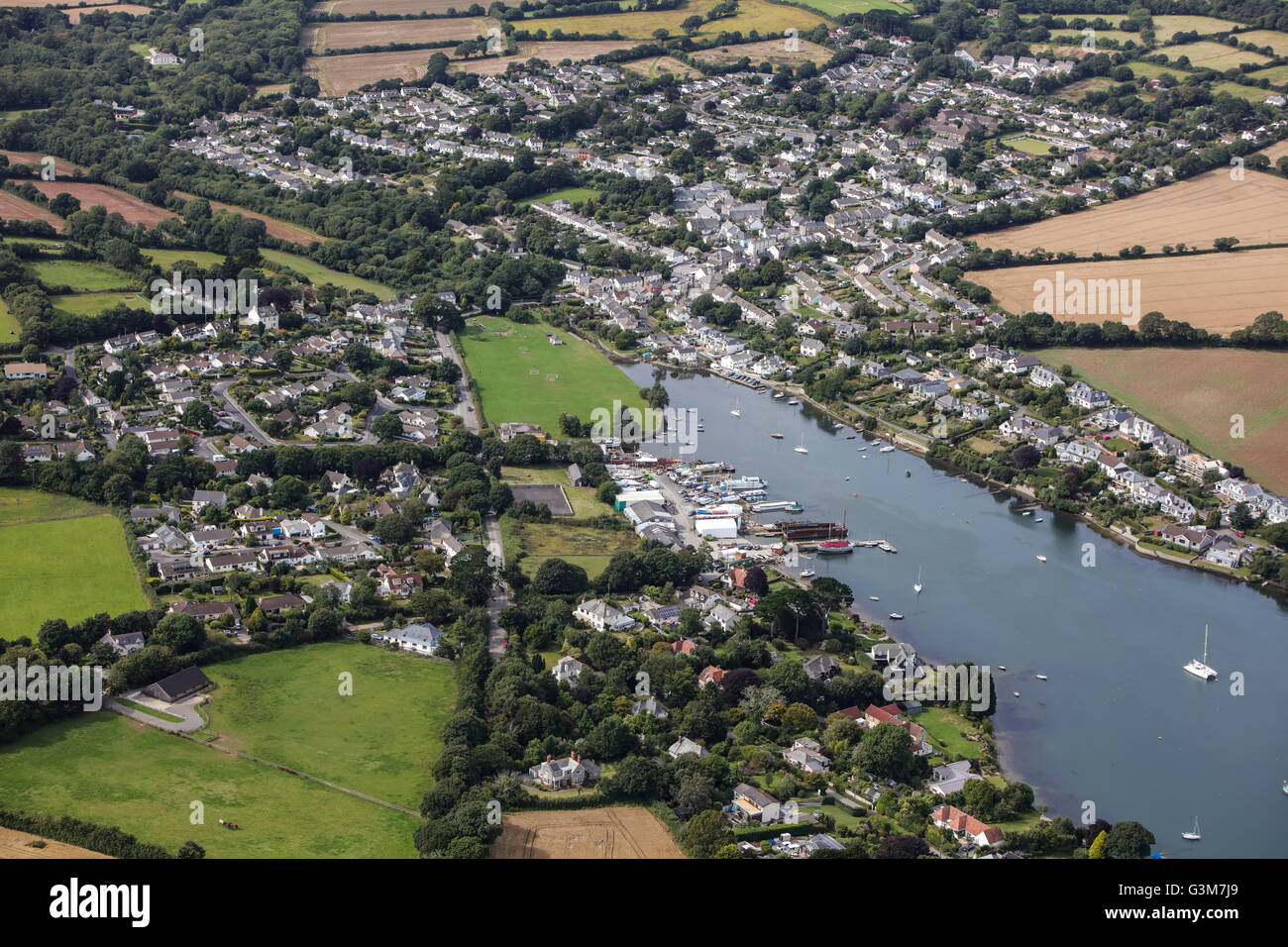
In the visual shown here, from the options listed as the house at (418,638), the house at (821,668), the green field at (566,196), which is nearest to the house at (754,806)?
the house at (821,668)

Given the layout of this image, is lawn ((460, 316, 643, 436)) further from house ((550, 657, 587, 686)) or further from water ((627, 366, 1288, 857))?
house ((550, 657, 587, 686))

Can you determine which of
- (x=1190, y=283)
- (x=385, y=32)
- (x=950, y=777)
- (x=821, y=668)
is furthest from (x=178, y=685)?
(x=385, y=32)

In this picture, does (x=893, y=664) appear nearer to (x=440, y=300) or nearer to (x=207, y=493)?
(x=207, y=493)

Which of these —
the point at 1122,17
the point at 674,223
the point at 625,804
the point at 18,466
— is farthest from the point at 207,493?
the point at 1122,17

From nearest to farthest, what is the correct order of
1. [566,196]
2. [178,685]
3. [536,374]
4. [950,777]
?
[950,777] < [178,685] < [536,374] < [566,196]

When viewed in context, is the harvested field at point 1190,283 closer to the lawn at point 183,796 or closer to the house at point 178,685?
the house at point 178,685

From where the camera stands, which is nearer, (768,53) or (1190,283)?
(1190,283)

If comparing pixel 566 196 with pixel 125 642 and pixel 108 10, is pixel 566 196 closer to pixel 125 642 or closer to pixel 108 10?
pixel 108 10
